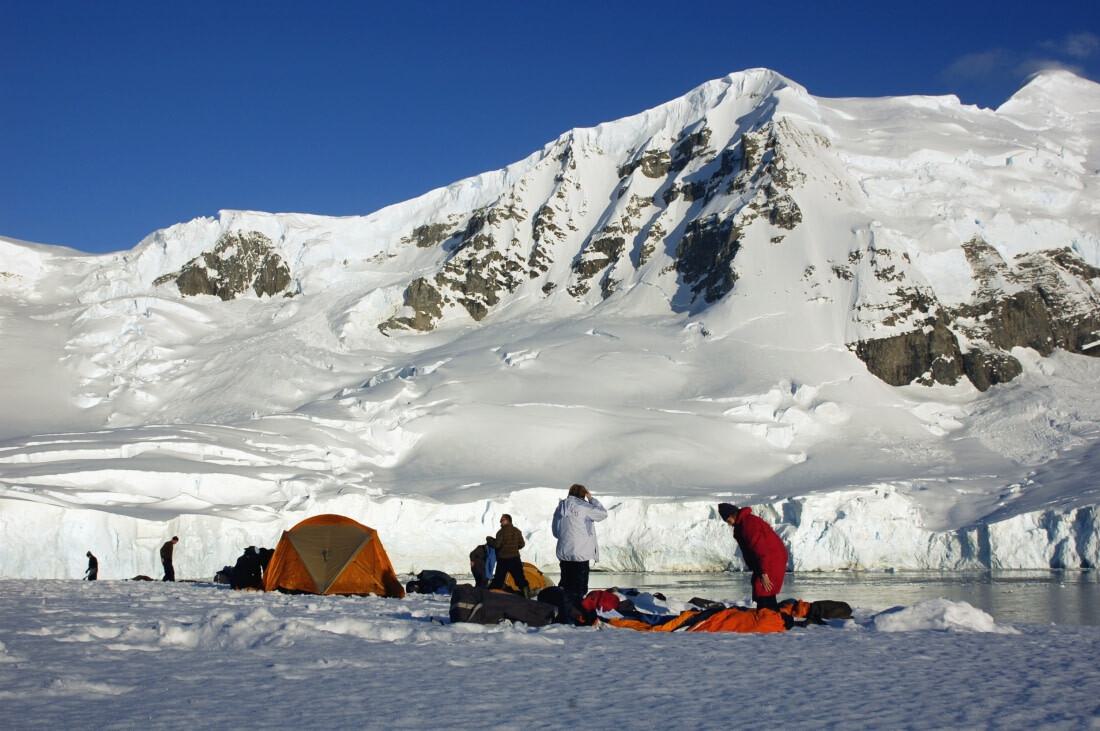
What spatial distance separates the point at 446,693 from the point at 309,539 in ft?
40.9

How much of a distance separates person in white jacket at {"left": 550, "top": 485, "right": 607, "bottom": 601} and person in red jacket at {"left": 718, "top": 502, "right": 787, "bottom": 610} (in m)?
2.32

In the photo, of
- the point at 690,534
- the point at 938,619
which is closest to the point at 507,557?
the point at 938,619

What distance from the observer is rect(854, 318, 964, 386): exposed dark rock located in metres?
69.1

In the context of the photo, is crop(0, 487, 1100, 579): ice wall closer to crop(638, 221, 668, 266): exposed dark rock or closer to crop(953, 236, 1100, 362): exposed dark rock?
crop(953, 236, 1100, 362): exposed dark rock

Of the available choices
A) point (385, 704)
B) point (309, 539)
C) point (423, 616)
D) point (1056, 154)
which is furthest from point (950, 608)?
point (1056, 154)

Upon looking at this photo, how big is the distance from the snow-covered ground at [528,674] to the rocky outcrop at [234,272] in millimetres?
95670

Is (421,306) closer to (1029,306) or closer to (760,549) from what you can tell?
(1029,306)

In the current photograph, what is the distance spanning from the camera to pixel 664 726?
5395 millimetres

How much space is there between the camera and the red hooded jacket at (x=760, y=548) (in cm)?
1027

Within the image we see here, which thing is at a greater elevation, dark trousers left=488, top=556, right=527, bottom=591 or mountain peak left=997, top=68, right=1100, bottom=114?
mountain peak left=997, top=68, right=1100, bottom=114

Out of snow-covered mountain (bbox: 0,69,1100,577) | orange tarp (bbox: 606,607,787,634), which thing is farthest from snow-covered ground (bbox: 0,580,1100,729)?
snow-covered mountain (bbox: 0,69,1100,577)

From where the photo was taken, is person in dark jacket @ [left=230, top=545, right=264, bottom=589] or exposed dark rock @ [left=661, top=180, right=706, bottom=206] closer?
person in dark jacket @ [left=230, top=545, right=264, bottom=589]

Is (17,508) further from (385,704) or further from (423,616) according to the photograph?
(385,704)

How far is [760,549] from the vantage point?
1025 cm
